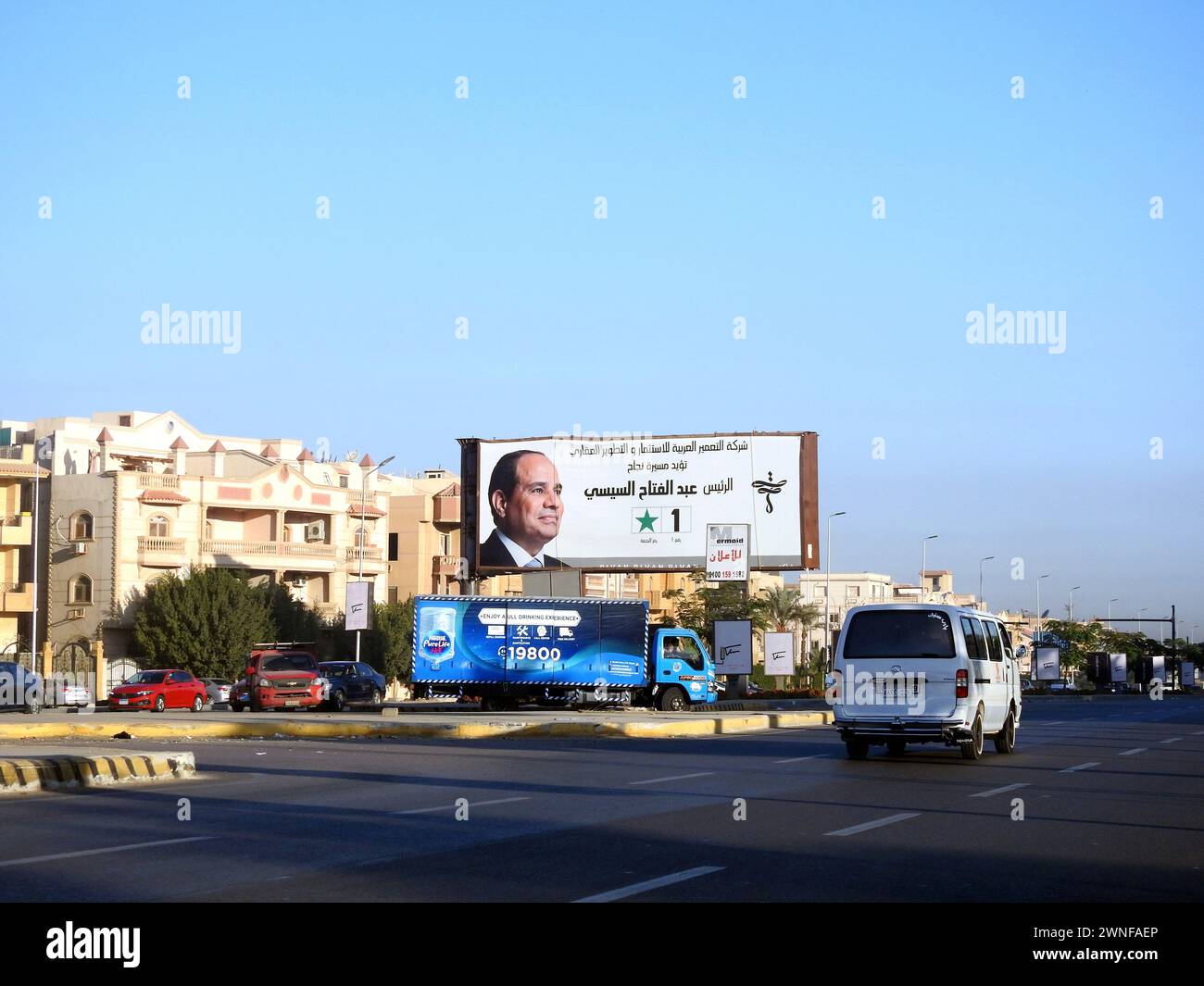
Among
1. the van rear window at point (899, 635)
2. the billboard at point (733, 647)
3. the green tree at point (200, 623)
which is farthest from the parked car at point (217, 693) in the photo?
the van rear window at point (899, 635)

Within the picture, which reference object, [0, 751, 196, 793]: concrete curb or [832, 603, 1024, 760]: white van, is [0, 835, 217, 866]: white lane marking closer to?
[0, 751, 196, 793]: concrete curb

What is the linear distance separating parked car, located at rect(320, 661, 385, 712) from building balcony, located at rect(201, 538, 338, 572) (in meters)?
18.1

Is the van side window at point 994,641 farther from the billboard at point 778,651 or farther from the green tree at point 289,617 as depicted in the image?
the green tree at point 289,617

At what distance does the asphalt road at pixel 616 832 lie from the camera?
30.9 feet

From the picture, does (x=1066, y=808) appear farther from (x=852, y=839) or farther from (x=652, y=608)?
(x=652, y=608)

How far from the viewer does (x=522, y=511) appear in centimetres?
5975

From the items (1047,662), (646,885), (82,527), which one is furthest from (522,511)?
(1047,662)

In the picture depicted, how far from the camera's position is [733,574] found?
53531mm

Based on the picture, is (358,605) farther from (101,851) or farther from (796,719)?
(101,851)

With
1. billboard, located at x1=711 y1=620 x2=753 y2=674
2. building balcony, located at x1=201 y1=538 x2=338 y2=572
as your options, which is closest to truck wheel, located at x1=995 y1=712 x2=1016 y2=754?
billboard, located at x1=711 y1=620 x2=753 y2=674

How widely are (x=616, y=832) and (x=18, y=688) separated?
3341 centimetres

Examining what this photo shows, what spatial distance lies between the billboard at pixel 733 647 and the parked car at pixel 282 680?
13856mm
